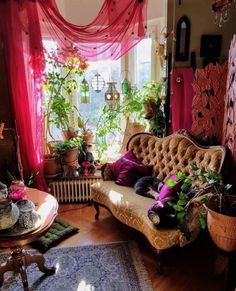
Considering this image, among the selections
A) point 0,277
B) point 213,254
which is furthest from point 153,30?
point 0,277

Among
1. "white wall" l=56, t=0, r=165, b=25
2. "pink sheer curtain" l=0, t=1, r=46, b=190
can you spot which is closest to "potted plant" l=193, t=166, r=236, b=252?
"pink sheer curtain" l=0, t=1, r=46, b=190

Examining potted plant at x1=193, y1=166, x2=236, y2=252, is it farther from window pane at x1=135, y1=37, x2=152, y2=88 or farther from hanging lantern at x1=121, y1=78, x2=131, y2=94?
window pane at x1=135, y1=37, x2=152, y2=88

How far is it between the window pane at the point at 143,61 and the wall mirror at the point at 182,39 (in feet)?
2.22

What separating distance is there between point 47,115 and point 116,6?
143cm

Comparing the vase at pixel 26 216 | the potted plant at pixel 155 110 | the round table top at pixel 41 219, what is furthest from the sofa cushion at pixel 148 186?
the vase at pixel 26 216

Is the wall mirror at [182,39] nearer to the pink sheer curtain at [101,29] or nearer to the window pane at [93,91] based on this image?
the pink sheer curtain at [101,29]

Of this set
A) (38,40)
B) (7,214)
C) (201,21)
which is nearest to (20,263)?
(7,214)

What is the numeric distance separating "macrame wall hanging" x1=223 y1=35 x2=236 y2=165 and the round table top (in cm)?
151

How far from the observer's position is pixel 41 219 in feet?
5.72

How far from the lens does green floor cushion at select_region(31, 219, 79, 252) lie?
2299 mm

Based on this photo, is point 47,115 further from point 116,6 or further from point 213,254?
point 213,254

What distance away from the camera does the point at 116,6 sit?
102 inches

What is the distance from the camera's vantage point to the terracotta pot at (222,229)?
1.53 meters

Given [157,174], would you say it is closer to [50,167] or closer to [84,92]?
[50,167]
